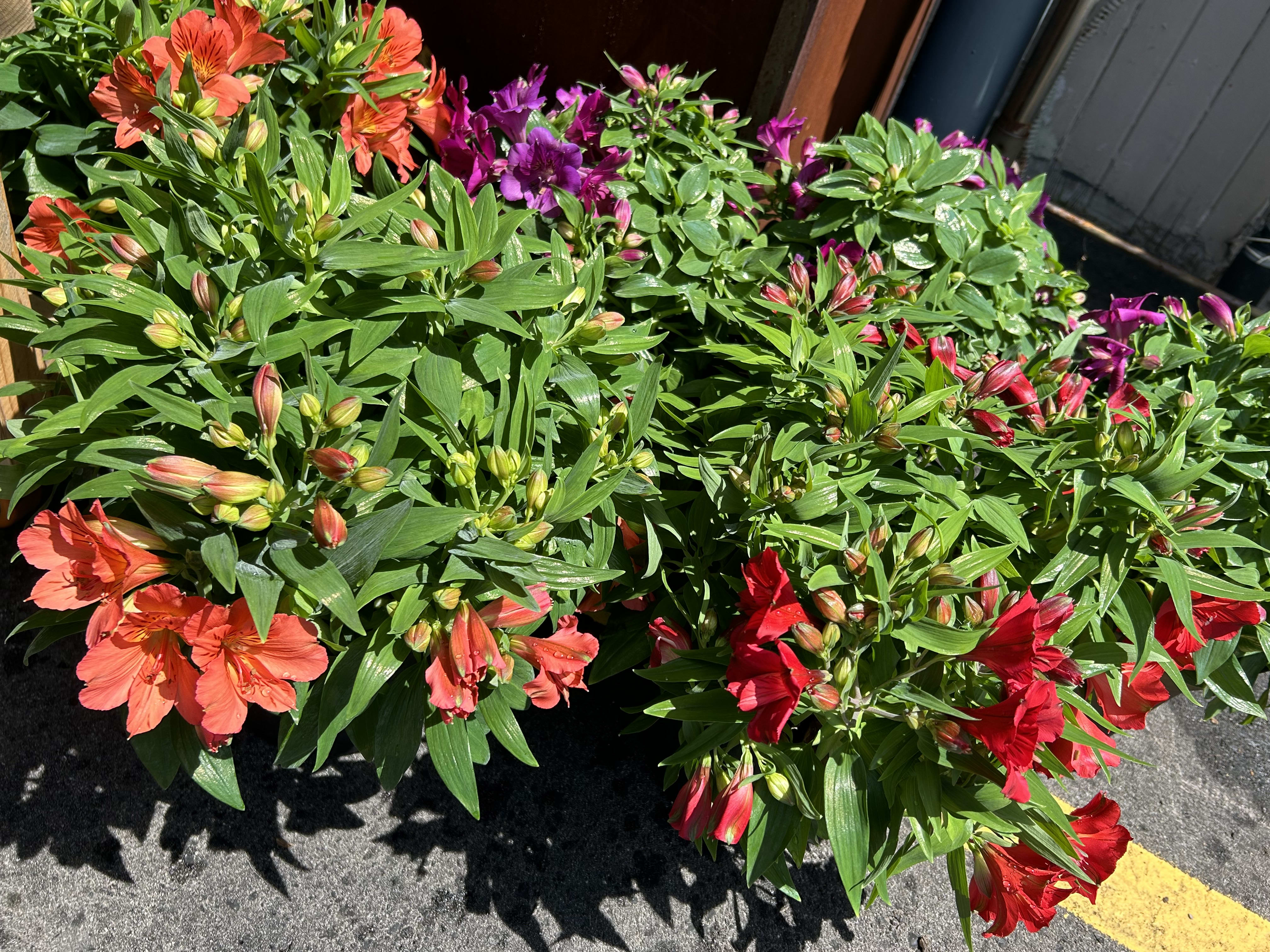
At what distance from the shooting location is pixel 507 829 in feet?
6.20

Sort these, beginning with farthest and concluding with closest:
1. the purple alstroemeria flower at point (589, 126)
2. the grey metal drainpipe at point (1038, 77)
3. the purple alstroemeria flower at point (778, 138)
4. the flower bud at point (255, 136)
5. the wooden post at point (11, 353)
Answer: the grey metal drainpipe at point (1038, 77), the purple alstroemeria flower at point (778, 138), the purple alstroemeria flower at point (589, 126), the wooden post at point (11, 353), the flower bud at point (255, 136)

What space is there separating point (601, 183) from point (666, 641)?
3.12 ft

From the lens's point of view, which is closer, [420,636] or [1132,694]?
[420,636]

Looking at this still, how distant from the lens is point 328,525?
1.12 m

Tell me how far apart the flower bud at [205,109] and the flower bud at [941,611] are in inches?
56.2

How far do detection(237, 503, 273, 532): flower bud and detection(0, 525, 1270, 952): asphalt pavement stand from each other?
0.95m

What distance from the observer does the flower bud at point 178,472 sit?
1101 mm

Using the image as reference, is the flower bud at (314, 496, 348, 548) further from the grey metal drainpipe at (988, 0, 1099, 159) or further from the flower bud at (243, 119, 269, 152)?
the grey metal drainpipe at (988, 0, 1099, 159)

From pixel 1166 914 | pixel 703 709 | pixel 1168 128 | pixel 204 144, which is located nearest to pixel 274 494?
pixel 204 144

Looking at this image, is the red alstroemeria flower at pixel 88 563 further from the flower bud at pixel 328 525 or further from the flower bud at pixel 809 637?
the flower bud at pixel 809 637

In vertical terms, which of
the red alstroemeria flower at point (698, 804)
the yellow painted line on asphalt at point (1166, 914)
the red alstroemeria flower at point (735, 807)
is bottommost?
the yellow painted line on asphalt at point (1166, 914)

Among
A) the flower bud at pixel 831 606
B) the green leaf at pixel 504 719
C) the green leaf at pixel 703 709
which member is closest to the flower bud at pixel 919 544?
the flower bud at pixel 831 606

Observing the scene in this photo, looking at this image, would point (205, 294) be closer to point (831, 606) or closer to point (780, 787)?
point (831, 606)

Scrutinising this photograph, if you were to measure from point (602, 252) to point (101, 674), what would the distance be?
1055mm
